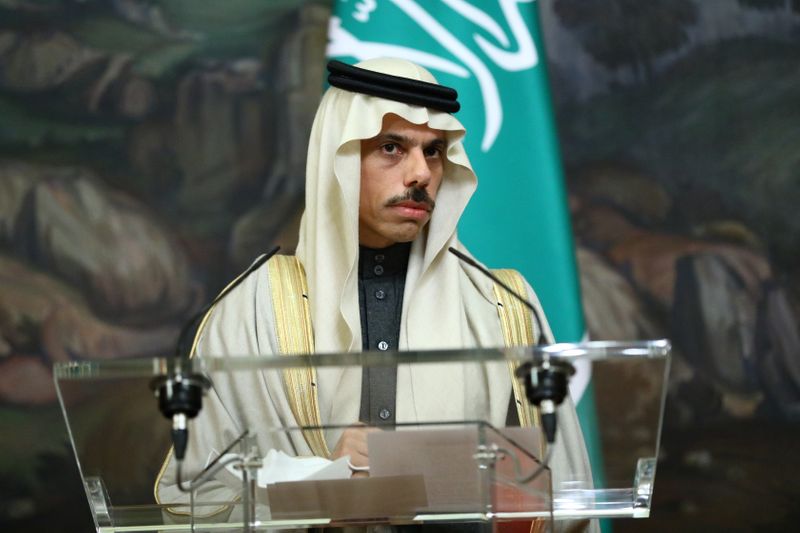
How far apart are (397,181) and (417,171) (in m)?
0.06

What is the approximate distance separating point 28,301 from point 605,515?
2883mm

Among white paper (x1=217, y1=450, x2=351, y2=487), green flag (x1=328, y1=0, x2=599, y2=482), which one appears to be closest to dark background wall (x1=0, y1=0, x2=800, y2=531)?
green flag (x1=328, y1=0, x2=599, y2=482)

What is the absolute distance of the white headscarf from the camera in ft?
11.3

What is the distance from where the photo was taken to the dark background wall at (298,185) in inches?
189

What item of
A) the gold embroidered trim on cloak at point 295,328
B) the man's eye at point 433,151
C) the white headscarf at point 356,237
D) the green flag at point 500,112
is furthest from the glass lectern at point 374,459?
the green flag at point 500,112

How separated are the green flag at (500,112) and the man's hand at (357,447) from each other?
199cm

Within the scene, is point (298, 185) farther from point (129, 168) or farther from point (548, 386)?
point (548, 386)

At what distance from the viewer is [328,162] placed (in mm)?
3590

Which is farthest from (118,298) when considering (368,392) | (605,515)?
(605,515)

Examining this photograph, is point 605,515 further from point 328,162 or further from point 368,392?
point 328,162

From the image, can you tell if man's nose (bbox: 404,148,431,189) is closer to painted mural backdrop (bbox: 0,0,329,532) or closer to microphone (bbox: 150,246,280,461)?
microphone (bbox: 150,246,280,461)

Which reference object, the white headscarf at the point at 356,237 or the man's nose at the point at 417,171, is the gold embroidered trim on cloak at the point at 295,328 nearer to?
the white headscarf at the point at 356,237

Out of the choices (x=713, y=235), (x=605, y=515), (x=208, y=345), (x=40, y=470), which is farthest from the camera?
(x=713, y=235)

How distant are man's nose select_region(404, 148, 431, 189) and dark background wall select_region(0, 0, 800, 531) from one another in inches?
58.3
